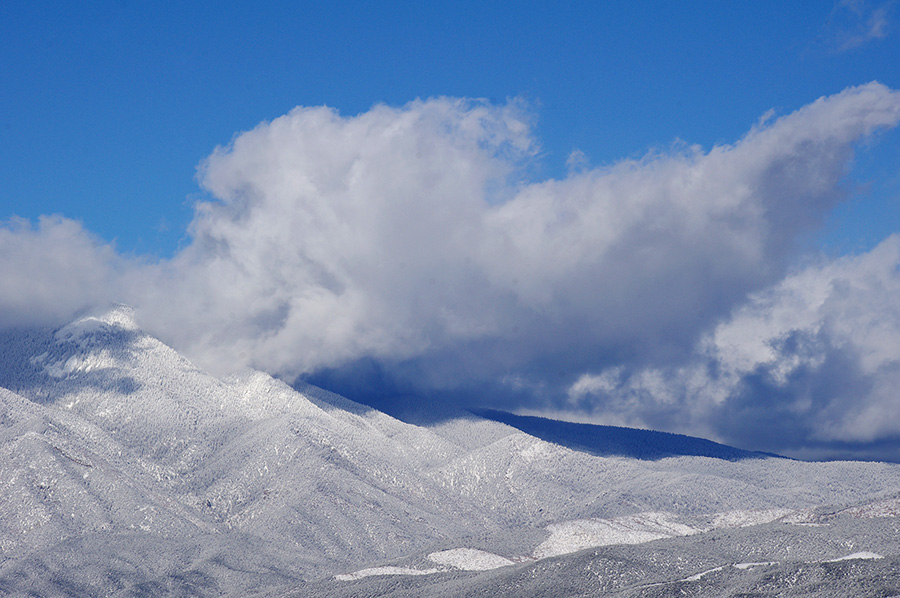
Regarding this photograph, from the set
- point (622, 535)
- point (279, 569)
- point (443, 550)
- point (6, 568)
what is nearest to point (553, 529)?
point (622, 535)

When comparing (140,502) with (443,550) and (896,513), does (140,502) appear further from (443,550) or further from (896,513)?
(896,513)

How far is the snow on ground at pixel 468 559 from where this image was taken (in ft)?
481

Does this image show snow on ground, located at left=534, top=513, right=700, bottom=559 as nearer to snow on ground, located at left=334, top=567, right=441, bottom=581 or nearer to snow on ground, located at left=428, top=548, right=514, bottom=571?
snow on ground, located at left=428, top=548, right=514, bottom=571

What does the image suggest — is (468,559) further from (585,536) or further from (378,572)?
(585,536)

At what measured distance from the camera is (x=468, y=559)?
150 metres

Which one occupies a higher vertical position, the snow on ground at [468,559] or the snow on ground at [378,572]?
the snow on ground at [468,559]

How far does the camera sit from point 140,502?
18625 cm

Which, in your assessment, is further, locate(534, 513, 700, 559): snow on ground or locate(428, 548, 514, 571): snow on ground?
locate(534, 513, 700, 559): snow on ground

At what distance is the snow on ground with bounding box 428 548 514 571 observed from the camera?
146500mm

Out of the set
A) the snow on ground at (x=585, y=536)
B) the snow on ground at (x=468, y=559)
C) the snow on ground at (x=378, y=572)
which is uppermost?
the snow on ground at (x=585, y=536)

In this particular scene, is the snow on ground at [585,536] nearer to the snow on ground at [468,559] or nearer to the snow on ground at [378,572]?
the snow on ground at [468,559]

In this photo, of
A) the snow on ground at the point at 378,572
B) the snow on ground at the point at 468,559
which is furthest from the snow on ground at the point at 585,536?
the snow on ground at the point at 378,572

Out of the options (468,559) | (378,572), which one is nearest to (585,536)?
(468,559)

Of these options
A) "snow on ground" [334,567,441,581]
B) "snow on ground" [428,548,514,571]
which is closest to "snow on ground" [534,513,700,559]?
"snow on ground" [428,548,514,571]
